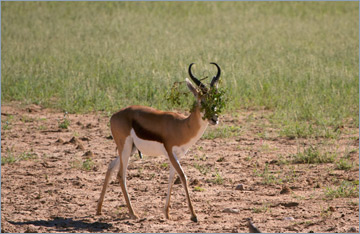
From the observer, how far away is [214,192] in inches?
298

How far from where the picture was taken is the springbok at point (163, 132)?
638 cm

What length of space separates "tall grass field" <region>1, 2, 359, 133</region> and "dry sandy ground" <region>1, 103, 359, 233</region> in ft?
2.96

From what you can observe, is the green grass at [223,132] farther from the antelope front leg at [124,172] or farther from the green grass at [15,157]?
the antelope front leg at [124,172]

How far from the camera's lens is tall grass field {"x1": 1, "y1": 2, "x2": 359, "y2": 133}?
39.0 feet

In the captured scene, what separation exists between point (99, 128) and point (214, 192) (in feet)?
11.8

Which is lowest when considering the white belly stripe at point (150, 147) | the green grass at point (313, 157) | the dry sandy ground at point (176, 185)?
the dry sandy ground at point (176, 185)

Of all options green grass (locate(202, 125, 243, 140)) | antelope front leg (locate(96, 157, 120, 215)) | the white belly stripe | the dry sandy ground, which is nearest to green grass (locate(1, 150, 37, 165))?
the dry sandy ground

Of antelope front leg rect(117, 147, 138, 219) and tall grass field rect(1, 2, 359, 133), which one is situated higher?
tall grass field rect(1, 2, 359, 133)

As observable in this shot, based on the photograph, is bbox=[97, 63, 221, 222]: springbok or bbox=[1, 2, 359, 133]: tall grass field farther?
bbox=[1, 2, 359, 133]: tall grass field

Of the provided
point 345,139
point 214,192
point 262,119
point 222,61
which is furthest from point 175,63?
point 214,192

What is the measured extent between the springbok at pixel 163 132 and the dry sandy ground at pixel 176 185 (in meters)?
0.39

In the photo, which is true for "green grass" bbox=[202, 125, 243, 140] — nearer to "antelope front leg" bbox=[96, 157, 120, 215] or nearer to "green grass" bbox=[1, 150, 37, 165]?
"green grass" bbox=[1, 150, 37, 165]

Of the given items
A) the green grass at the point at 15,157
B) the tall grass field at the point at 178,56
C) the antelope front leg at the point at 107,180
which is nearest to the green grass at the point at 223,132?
the tall grass field at the point at 178,56

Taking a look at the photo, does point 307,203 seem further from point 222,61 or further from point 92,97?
point 222,61
